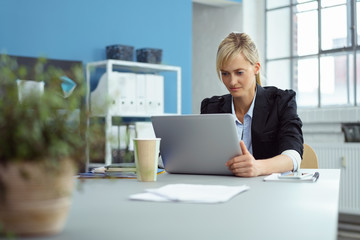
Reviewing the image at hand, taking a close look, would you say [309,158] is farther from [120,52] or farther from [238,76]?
[120,52]

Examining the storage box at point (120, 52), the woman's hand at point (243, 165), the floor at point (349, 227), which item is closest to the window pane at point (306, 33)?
the floor at point (349, 227)

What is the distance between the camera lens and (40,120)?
632 millimetres

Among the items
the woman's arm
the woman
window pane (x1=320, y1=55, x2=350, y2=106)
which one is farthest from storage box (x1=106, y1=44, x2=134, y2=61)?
the woman's arm

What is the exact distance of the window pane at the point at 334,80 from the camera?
475cm

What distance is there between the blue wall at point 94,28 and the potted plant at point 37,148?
2.80m

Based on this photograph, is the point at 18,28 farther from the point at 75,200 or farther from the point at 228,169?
the point at 75,200

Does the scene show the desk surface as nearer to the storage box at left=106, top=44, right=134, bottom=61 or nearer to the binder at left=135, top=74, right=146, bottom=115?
the binder at left=135, top=74, right=146, bottom=115

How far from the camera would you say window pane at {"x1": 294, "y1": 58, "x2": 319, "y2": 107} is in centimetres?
496

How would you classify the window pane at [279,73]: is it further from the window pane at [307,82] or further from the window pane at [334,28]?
the window pane at [334,28]

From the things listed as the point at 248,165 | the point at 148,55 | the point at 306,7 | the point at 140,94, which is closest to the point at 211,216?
the point at 248,165

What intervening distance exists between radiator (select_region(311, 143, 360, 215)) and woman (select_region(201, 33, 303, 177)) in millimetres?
2517

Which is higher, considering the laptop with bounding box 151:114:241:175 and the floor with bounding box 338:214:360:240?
the laptop with bounding box 151:114:241:175

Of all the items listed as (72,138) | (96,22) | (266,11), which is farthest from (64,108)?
(266,11)

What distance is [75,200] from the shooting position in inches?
41.2
